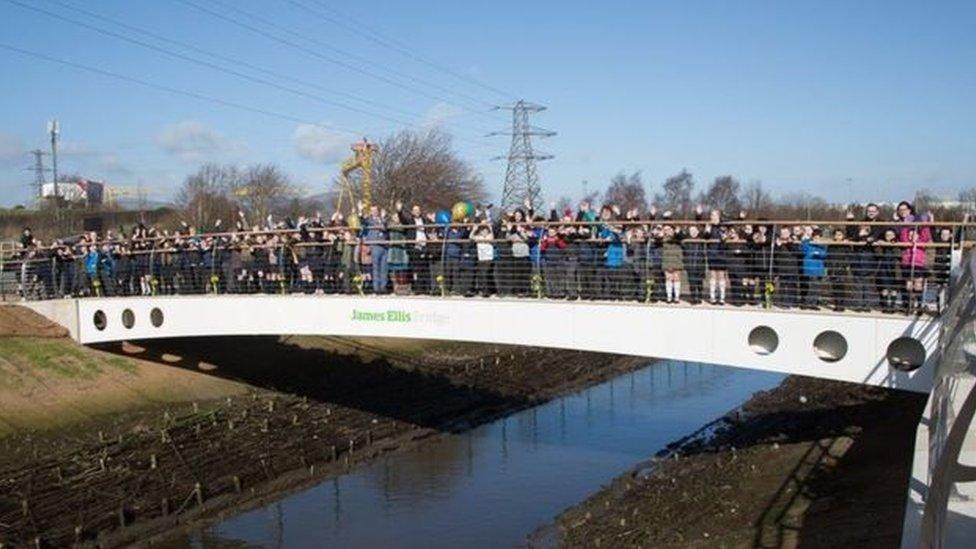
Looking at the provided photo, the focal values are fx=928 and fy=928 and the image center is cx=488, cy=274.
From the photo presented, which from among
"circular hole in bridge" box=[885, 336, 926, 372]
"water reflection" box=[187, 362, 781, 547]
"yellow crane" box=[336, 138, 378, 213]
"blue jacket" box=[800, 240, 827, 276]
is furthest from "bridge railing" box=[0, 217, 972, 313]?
"yellow crane" box=[336, 138, 378, 213]

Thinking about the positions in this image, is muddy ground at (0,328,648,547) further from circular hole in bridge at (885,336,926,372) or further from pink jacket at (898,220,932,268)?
pink jacket at (898,220,932,268)

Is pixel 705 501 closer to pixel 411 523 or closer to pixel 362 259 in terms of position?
pixel 411 523

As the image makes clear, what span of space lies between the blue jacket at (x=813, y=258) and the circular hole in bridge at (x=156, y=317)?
13199mm

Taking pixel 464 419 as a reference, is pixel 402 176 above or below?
above

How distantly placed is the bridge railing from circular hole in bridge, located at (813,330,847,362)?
54cm

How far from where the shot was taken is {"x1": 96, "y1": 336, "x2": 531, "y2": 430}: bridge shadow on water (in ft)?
79.2

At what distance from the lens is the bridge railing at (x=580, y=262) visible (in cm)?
1266

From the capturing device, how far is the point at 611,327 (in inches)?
561

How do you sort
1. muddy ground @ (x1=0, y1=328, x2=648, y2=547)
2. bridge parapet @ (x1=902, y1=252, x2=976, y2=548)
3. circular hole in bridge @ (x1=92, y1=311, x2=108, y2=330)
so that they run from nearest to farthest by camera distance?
bridge parapet @ (x1=902, y1=252, x2=976, y2=548), muddy ground @ (x1=0, y1=328, x2=648, y2=547), circular hole in bridge @ (x1=92, y1=311, x2=108, y2=330)

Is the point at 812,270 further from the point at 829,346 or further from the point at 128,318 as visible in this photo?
the point at 128,318

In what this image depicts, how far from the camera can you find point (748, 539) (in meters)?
12.2

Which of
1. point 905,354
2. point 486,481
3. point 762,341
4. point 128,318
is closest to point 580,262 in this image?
point 762,341

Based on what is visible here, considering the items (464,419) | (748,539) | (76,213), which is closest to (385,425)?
(464,419)

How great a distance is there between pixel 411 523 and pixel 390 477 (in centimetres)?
280
